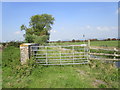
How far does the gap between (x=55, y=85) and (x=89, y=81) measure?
141 centimetres

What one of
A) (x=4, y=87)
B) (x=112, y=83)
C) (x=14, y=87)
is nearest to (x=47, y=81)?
(x=14, y=87)

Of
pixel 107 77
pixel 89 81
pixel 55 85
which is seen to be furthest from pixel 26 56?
pixel 107 77

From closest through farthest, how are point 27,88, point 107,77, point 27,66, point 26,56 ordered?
point 27,88 < point 107,77 < point 27,66 < point 26,56

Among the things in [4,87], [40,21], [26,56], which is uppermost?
[40,21]

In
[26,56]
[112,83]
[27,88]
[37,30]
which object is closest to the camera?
[27,88]

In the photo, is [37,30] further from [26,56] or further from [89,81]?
[89,81]

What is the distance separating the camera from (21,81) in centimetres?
402

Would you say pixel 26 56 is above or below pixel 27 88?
above

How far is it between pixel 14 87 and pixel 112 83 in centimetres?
370

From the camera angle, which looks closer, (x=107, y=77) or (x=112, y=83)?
(x=112, y=83)

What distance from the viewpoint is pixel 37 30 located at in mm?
32438

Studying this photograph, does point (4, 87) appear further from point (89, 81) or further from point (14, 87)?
point (89, 81)

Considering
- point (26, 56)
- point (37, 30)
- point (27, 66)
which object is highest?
point (37, 30)

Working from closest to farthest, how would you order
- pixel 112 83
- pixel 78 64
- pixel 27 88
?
pixel 27 88 < pixel 112 83 < pixel 78 64
